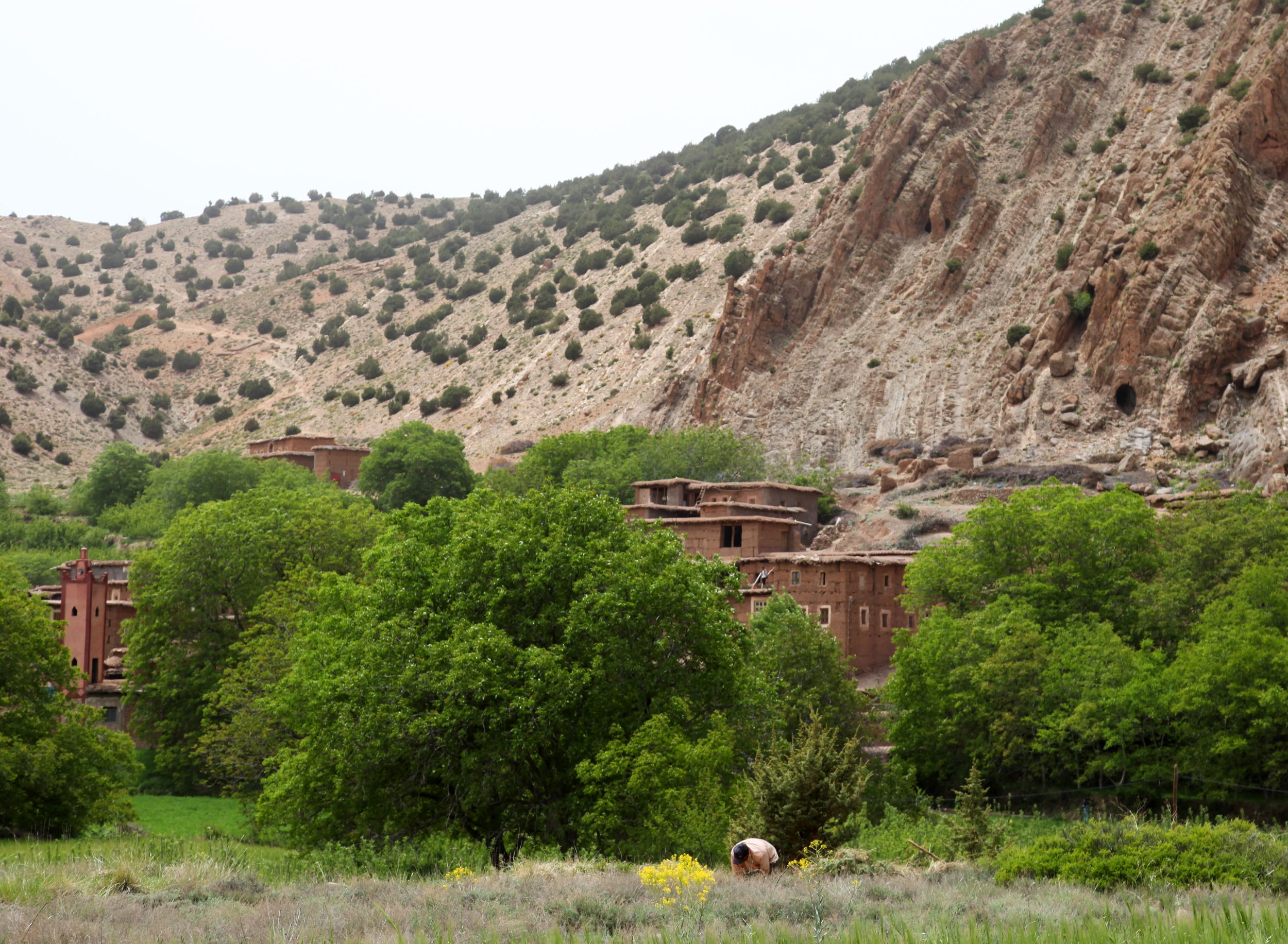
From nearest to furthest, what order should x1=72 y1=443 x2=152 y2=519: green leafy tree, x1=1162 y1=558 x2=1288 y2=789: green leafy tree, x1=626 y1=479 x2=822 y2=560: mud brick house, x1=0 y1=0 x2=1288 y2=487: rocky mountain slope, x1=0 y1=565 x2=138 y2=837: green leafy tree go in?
x1=0 y1=565 x2=138 y2=837: green leafy tree
x1=1162 y1=558 x2=1288 y2=789: green leafy tree
x1=626 y1=479 x2=822 y2=560: mud brick house
x1=0 y1=0 x2=1288 y2=487: rocky mountain slope
x1=72 y1=443 x2=152 y2=519: green leafy tree

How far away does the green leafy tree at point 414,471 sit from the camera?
2872 inches

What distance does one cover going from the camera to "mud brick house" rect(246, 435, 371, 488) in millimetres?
82812

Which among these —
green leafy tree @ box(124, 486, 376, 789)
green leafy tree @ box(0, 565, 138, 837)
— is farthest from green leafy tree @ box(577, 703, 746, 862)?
green leafy tree @ box(124, 486, 376, 789)

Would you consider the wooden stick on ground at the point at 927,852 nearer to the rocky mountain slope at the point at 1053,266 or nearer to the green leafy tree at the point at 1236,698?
the green leafy tree at the point at 1236,698

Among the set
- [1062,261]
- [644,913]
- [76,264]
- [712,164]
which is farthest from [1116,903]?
[76,264]

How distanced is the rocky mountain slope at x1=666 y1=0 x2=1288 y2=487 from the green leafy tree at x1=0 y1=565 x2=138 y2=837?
4191 cm

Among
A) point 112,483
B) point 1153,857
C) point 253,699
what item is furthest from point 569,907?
point 112,483

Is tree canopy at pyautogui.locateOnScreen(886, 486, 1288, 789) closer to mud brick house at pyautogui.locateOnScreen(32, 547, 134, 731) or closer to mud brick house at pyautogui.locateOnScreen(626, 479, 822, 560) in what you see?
mud brick house at pyautogui.locateOnScreen(626, 479, 822, 560)

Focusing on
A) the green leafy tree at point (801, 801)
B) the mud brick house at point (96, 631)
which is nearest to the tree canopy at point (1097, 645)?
the green leafy tree at point (801, 801)

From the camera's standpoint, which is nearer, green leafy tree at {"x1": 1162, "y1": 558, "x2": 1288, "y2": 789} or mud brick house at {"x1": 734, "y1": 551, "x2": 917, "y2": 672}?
green leafy tree at {"x1": 1162, "y1": 558, "x2": 1288, "y2": 789}

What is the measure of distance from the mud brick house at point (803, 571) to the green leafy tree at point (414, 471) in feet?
62.3

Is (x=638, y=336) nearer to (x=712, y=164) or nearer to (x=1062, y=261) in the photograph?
(x=1062, y=261)

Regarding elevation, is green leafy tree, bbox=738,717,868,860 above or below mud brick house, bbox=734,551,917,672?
below

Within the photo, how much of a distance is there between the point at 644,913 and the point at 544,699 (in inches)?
502
